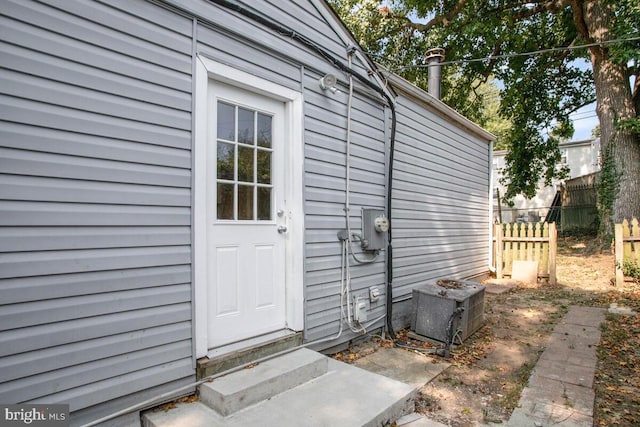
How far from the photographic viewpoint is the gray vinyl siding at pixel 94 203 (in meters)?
1.76

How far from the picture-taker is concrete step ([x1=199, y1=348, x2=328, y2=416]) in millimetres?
2148

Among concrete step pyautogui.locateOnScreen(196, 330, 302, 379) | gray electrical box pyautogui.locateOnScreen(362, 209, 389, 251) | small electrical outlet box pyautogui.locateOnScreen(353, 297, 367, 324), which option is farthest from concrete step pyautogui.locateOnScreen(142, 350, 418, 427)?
gray electrical box pyautogui.locateOnScreen(362, 209, 389, 251)

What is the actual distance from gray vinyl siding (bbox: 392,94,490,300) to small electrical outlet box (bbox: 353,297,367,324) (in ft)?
2.83

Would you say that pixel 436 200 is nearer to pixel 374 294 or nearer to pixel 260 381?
pixel 374 294

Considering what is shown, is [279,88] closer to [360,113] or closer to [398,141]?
[360,113]

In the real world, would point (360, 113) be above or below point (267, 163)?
above

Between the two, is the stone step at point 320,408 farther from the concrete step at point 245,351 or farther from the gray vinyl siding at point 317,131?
the gray vinyl siding at point 317,131

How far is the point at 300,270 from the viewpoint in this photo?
314cm

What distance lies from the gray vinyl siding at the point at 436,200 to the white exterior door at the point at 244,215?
1.99 metres

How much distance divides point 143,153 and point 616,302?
6905mm

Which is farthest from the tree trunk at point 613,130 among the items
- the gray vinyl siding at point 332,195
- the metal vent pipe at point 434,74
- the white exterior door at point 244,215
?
the white exterior door at point 244,215

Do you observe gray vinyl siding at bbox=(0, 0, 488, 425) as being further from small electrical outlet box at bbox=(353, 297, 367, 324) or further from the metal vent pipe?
the metal vent pipe

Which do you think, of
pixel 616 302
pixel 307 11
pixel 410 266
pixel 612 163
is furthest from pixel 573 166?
pixel 307 11

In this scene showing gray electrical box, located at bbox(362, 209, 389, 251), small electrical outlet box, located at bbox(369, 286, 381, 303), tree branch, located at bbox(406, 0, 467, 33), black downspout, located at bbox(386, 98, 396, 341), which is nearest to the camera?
gray electrical box, located at bbox(362, 209, 389, 251)
